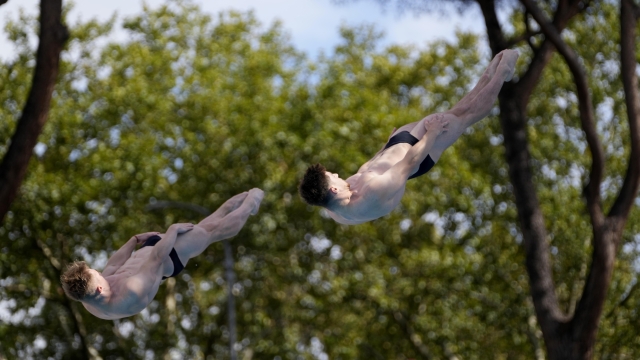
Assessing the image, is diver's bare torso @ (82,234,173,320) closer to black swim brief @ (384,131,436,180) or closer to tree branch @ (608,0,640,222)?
black swim brief @ (384,131,436,180)

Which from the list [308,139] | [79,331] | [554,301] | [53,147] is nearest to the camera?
[554,301]

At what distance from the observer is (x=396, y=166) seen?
23.0 feet

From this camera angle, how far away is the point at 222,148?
25000 mm

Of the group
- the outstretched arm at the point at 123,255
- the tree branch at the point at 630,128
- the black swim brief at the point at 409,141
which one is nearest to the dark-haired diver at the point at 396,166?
the black swim brief at the point at 409,141

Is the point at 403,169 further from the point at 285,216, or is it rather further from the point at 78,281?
the point at 285,216

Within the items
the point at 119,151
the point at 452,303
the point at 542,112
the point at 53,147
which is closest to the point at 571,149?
the point at 542,112

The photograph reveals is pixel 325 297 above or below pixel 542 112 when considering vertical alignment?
below

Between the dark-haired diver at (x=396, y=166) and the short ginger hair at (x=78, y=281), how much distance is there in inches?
66.5

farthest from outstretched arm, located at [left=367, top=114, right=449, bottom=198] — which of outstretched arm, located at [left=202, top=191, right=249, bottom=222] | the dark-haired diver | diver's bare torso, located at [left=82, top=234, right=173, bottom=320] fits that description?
diver's bare torso, located at [left=82, top=234, right=173, bottom=320]

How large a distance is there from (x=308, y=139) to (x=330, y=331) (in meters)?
4.98

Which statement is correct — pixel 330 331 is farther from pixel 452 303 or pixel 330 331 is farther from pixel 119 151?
pixel 119 151

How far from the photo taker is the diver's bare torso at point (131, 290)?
722 cm

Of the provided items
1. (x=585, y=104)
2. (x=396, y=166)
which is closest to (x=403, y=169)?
(x=396, y=166)

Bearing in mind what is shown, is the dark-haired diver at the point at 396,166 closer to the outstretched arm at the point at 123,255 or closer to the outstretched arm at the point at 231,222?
the outstretched arm at the point at 231,222
